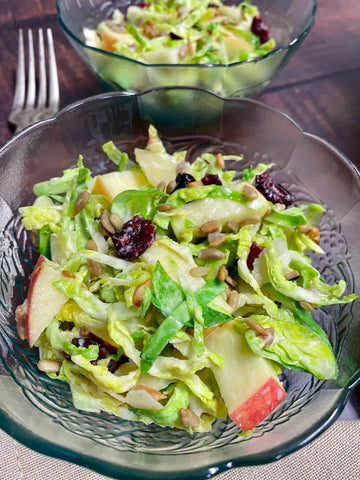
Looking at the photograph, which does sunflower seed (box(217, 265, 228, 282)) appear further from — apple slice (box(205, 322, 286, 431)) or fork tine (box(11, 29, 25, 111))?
fork tine (box(11, 29, 25, 111))

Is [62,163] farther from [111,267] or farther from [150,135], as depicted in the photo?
[111,267]

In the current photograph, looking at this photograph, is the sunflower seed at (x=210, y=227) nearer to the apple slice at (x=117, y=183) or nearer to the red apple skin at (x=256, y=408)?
the apple slice at (x=117, y=183)

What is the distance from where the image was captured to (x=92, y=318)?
1.71 meters

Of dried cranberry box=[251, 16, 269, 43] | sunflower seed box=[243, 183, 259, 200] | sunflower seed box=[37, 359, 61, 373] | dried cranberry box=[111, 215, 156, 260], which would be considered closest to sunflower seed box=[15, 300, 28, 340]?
sunflower seed box=[37, 359, 61, 373]

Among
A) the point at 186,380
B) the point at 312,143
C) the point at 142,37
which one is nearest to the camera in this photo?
the point at 186,380

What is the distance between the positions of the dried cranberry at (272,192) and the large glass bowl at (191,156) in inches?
8.0

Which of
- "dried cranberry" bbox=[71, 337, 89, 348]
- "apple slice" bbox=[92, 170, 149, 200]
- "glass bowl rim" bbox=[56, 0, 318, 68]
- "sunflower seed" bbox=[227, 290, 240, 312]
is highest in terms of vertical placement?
"glass bowl rim" bbox=[56, 0, 318, 68]

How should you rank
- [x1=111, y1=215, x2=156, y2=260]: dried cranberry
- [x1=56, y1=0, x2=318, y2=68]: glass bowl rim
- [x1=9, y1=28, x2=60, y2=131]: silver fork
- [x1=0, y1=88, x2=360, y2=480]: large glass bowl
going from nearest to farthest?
[x1=0, y1=88, x2=360, y2=480]: large glass bowl, [x1=111, y1=215, x2=156, y2=260]: dried cranberry, [x1=56, y1=0, x2=318, y2=68]: glass bowl rim, [x1=9, y1=28, x2=60, y2=131]: silver fork

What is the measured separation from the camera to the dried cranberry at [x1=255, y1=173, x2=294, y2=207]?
2.04 metres

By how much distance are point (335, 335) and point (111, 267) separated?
87 centimetres

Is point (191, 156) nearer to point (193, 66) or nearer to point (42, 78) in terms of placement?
point (193, 66)

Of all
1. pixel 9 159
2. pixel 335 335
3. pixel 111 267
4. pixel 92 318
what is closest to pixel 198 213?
pixel 111 267

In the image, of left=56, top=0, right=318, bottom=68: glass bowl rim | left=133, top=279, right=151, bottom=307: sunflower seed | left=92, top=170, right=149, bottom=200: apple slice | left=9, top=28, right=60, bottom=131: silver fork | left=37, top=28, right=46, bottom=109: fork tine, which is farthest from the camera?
left=37, top=28, right=46, bottom=109: fork tine

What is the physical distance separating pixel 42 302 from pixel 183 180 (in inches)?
27.5
